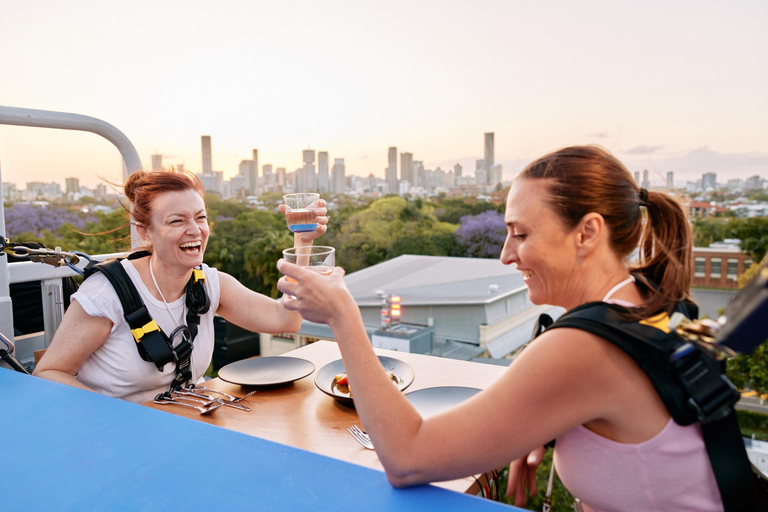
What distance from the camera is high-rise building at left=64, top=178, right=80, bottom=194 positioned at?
13.1m

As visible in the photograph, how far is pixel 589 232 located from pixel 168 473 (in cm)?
95

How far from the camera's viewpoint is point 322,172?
36.9 metres

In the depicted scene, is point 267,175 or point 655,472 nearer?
point 655,472

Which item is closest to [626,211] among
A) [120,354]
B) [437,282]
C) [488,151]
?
[120,354]

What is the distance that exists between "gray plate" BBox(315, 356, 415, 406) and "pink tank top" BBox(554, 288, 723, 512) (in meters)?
0.78

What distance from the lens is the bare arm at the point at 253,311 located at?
2.35m

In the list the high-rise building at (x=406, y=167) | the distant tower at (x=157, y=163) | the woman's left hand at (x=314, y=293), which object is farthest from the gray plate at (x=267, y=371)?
the high-rise building at (x=406, y=167)

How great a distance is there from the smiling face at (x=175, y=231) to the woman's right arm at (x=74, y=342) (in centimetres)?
35

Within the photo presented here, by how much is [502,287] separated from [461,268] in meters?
3.89

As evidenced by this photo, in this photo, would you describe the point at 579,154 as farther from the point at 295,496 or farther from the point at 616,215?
the point at 295,496

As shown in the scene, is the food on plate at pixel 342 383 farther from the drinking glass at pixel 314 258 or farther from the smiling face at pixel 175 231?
the smiling face at pixel 175 231

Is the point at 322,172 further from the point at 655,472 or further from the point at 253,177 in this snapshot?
the point at 655,472

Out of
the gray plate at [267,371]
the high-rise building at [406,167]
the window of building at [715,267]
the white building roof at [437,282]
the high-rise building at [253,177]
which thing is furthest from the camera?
the high-rise building at [406,167]

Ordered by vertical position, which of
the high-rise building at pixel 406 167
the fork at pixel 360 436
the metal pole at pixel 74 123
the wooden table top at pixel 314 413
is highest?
the high-rise building at pixel 406 167
